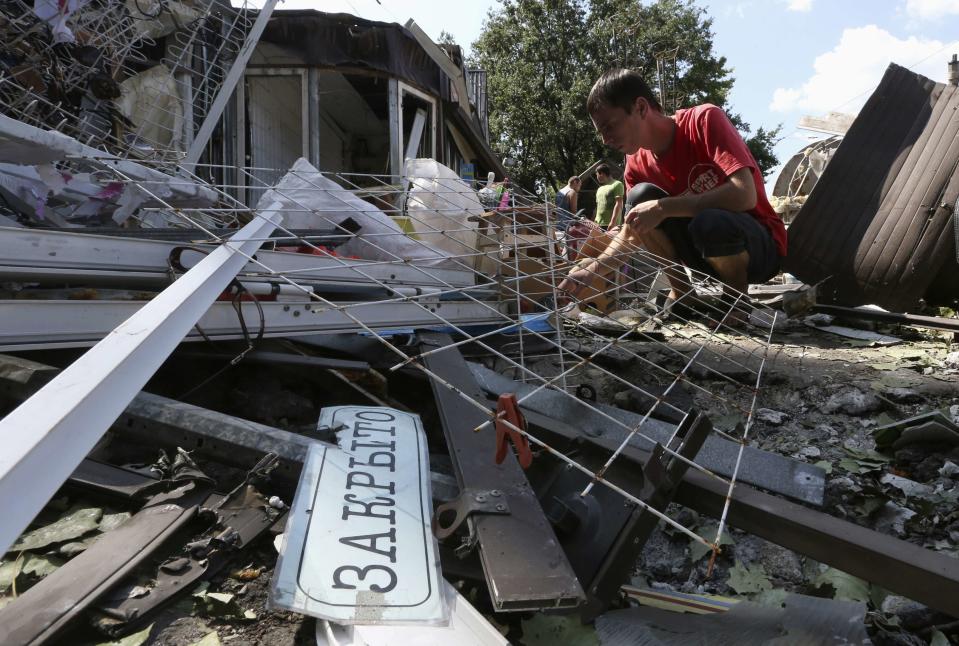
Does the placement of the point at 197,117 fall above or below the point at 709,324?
above

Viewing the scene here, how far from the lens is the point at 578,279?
1912 millimetres

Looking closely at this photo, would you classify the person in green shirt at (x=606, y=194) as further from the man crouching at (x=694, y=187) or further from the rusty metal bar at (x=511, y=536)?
the rusty metal bar at (x=511, y=536)

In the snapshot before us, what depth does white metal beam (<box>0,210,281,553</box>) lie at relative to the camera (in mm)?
402

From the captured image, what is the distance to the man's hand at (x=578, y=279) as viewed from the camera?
5.82 feet

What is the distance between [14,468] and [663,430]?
1203 millimetres

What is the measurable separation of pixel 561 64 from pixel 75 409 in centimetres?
1655

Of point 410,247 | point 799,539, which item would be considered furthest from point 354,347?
point 799,539

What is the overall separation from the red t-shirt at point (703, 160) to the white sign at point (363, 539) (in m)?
1.49

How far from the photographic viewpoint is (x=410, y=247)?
225 centimetres

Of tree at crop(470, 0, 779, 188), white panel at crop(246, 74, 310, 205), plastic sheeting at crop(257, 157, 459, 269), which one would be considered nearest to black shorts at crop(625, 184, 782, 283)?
plastic sheeting at crop(257, 157, 459, 269)

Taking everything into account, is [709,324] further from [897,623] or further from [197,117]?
[197,117]

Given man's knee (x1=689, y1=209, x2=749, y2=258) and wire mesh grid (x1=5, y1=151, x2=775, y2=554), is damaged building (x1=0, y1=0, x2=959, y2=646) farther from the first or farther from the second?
man's knee (x1=689, y1=209, x2=749, y2=258)

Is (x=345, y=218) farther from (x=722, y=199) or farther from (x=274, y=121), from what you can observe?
(x=274, y=121)

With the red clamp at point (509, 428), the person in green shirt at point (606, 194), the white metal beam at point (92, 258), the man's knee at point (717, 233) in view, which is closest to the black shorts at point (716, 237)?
the man's knee at point (717, 233)
